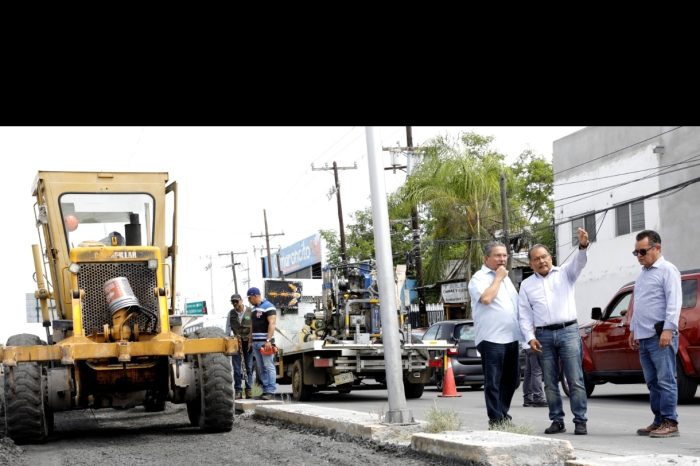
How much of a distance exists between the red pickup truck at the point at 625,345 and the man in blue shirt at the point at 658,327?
8.79ft

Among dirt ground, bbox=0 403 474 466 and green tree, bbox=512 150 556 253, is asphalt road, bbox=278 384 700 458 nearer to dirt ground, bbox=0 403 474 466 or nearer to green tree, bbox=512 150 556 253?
dirt ground, bbox=0 403 474 466

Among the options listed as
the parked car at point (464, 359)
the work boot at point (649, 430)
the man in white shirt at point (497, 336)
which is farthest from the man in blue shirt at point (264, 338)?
the work boot at point (649, 430)

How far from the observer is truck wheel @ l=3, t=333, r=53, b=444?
1099 cm

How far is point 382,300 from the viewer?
1080cm

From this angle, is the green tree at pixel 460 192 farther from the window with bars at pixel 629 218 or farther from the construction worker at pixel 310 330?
the construction worker at pixel 310 330

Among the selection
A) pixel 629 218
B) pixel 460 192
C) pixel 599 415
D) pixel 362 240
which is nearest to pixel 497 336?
pixel 599 415

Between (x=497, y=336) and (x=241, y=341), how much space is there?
8.74 m

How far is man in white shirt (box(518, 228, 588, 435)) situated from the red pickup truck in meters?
2.93

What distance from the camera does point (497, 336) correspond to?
9.16m

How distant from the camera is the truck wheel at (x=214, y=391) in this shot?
11711 millimetres

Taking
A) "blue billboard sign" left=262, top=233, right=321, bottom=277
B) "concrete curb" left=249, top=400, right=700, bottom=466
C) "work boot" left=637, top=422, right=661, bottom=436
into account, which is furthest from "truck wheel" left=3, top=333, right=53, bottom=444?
"blue billboard sign" left=262, top=233, right=321, bottom=277

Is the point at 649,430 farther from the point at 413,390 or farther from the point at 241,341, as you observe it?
the point at 241,341
